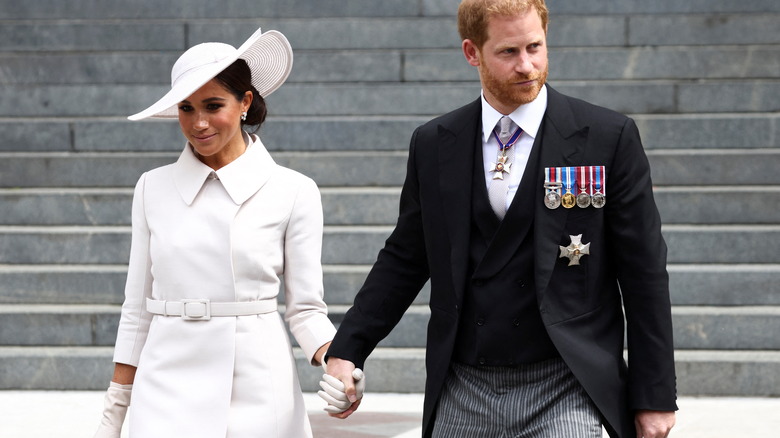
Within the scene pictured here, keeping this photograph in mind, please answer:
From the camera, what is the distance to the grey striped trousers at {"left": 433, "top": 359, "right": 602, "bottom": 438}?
302 cm

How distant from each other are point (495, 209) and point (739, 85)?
18.5 ft

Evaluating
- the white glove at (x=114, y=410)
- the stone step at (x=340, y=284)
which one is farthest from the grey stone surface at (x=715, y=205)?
the white glove at (x=114, y=410)

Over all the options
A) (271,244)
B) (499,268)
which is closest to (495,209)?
(499,268)

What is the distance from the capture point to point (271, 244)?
3527 mm

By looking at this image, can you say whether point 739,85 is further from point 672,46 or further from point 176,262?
point 176,262

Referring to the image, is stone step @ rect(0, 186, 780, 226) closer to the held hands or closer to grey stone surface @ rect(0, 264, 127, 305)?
grey stone surface @ rect(0, 264, 127, 305)

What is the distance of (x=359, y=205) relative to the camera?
7.50 metres

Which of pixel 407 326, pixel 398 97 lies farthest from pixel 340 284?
pixel 398 97

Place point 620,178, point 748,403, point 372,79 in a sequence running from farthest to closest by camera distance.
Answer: point 372,79 → point 748,403 → point 620,178

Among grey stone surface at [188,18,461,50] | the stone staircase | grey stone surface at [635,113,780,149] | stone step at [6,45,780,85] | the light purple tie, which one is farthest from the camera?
grey stone surface at [188,18,461,50]

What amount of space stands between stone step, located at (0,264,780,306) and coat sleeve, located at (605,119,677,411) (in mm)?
3852

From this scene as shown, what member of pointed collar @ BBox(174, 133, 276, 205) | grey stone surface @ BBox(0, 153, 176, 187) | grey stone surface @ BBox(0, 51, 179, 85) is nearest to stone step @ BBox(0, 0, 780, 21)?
grey stone surface @ BBox(0, 51, 179, 85)

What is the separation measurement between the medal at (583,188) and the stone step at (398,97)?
16.9 feet

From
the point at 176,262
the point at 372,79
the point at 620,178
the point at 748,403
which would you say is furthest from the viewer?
the point at 372,79
